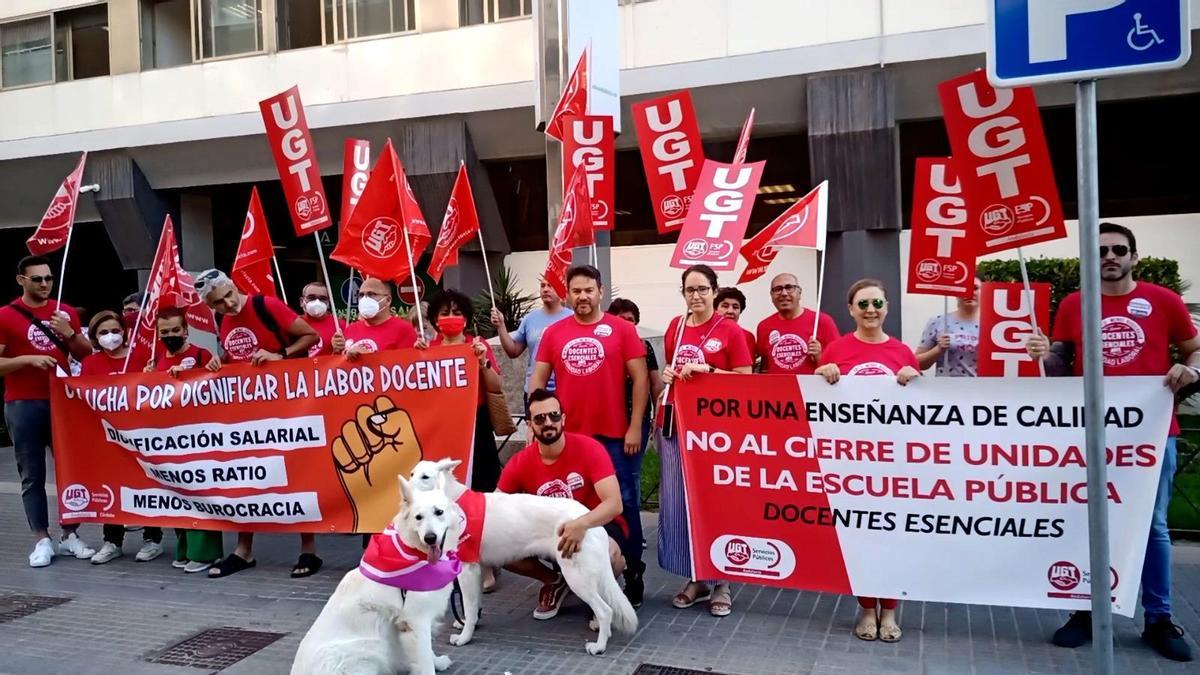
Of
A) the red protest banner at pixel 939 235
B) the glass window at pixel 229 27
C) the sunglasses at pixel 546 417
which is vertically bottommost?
the sunglasses at pixel 546 417

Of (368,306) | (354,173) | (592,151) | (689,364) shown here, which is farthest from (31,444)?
(689,364)

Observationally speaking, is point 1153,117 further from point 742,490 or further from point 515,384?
point 742,490

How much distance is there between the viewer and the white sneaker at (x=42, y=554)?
22.9 feet

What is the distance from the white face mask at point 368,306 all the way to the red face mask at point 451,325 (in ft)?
1.61

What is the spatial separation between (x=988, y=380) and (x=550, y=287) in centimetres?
314

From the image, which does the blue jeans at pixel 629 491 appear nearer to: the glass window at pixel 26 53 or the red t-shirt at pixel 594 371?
the red t-shirt at pixel 594 371

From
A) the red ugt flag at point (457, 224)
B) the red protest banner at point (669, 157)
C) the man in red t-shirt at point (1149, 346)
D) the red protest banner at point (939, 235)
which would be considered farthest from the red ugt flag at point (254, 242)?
the man in red t-shirt at point (1149, 346)

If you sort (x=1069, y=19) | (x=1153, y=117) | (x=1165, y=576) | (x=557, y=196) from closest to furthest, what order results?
1. (x=1069, y=19)
2. (x=1165, y=576)
3. (x=557, y=196)
4. (x=1153, y=117)

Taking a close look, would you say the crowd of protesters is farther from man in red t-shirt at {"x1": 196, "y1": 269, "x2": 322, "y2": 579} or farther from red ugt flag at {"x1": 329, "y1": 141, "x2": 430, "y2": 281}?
red ugt flag at {"x1": 329, "y1": 141, "x2": 430, "y2": 281}

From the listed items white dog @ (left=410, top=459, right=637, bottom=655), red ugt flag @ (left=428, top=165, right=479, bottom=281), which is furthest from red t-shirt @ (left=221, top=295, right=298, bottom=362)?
white dog @ (left=410, top=459, right=637, bottom=655)

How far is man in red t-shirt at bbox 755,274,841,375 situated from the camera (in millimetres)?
6477

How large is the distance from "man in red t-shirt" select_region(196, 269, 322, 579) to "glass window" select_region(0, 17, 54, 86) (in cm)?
1513

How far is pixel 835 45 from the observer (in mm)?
13039

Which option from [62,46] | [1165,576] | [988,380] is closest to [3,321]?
[988,380]
